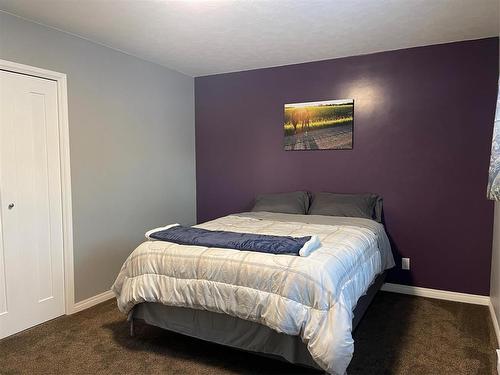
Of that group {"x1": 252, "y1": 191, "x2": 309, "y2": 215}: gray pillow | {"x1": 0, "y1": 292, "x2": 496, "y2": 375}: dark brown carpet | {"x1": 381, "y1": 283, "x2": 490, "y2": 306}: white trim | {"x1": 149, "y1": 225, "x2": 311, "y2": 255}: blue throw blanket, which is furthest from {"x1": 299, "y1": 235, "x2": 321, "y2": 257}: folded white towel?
{"x1": 381, "y1": 283, "x2": 490, "y2": 306}: white trim

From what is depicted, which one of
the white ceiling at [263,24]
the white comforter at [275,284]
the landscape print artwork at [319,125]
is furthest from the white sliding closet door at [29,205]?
the landscape print artwork at [319,125]

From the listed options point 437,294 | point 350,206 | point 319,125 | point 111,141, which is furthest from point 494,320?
point 111,141

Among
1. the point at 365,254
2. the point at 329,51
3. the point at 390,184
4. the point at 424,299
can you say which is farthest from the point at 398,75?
the point at 424,299

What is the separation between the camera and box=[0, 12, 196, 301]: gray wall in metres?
2.90

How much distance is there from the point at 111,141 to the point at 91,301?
4.69 ft

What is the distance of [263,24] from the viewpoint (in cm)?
277

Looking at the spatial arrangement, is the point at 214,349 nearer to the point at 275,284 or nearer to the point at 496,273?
the point at 275,284

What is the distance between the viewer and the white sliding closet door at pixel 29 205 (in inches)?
102

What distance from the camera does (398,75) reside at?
3406mm

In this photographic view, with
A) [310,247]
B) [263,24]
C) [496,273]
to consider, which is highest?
[263,24]

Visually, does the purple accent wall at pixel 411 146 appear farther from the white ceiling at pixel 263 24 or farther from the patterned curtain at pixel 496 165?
the patterned curtain at pixel 496 165

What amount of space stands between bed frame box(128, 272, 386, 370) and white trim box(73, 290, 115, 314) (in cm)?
82

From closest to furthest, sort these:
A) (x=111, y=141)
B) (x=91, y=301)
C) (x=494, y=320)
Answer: (x=494, y=320) → (x=91, y=301) → (x=111, y=141)

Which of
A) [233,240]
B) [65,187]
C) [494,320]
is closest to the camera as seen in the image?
[233,240]
